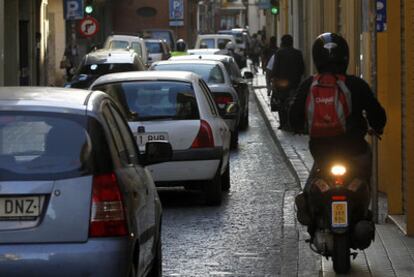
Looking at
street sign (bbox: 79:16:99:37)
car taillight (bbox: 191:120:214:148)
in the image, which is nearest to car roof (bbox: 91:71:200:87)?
car taillight (bbox: 191:120:214:148)

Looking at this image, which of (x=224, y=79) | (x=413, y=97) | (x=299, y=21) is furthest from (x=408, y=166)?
(x=299, y=21)

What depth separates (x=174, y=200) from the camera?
14289 millimetres

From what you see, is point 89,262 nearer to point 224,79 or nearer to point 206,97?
point 206,97

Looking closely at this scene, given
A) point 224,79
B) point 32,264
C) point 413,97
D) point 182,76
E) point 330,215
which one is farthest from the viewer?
point 224,79

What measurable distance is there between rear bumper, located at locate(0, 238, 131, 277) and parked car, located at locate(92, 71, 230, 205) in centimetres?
673

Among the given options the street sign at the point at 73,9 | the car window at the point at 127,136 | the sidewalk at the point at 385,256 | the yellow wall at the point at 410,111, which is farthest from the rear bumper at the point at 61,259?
the street sign at the point at 73,9

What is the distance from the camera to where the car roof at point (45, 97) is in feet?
22.8

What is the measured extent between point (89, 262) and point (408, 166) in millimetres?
4825

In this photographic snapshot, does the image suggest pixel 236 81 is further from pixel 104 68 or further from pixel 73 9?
pixel 73 9

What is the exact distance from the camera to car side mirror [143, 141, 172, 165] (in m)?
8.36

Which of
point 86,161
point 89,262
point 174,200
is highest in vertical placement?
point 86,161

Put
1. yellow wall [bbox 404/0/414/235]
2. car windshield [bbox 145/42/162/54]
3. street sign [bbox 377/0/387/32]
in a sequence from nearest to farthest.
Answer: yellow wall [bbox 404/0/414/235], street sign [bbox 377/0/387/32], car windshield [bbox 145/42/162/54]

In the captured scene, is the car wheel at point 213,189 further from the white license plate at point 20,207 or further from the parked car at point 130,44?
the parked car at point 130,44

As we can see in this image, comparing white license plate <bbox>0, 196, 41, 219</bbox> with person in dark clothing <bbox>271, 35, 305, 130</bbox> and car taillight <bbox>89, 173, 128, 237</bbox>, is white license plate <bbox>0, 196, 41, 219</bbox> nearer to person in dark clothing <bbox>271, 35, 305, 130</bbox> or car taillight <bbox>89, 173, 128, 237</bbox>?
car taillight <bbox>89, 173, 128, 237</bbox>
